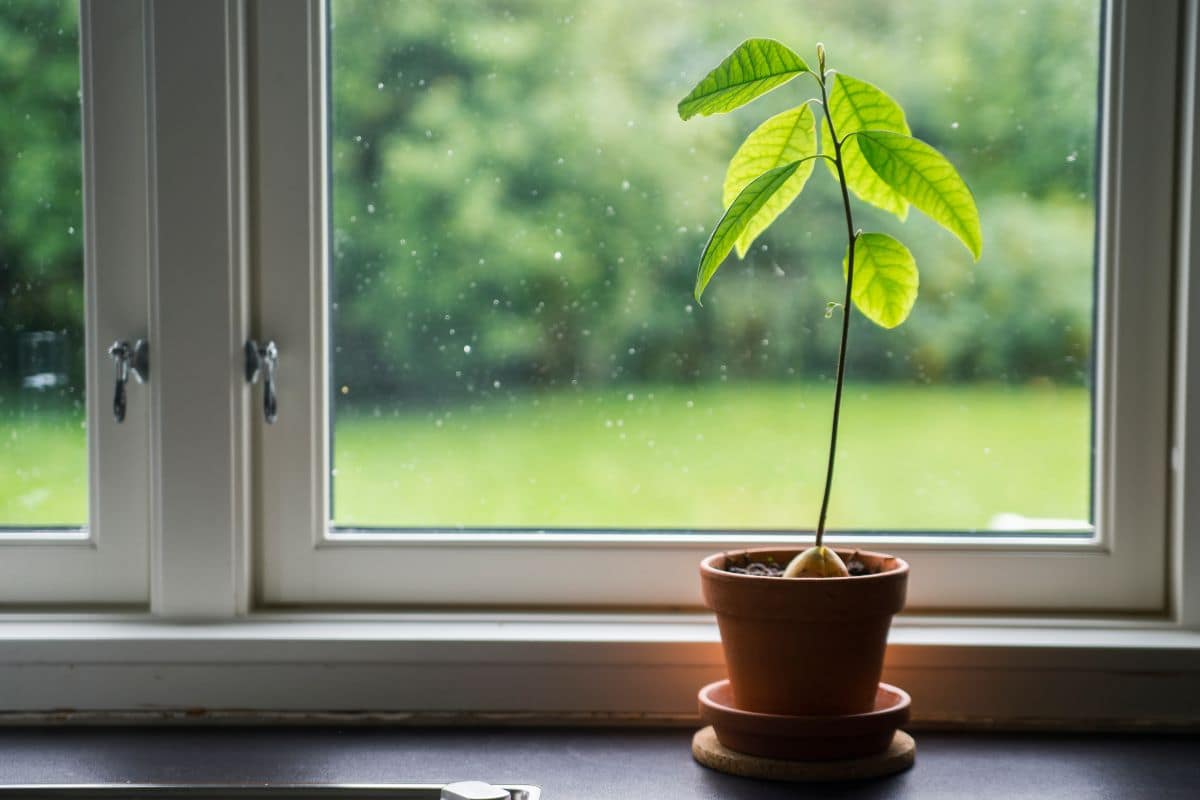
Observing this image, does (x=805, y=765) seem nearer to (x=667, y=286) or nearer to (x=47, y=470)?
(x=667, y=286)

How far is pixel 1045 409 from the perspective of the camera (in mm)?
1357

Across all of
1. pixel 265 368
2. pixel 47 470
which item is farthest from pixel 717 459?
pixel 47 470

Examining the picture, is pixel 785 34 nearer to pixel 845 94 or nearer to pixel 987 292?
pixel 845 94

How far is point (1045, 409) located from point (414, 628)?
753 millimetres

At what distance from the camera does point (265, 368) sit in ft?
4.33

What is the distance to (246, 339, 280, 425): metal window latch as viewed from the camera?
4.32 ft

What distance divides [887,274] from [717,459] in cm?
33

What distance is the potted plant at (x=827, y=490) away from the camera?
3.55ft

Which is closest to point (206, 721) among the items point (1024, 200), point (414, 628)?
point (414, 628)

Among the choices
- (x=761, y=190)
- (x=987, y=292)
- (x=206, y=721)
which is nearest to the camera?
(x=761, y=190)

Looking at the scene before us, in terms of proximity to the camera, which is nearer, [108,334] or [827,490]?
[827,490]

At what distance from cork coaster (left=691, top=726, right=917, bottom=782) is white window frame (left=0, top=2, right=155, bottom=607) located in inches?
26.7

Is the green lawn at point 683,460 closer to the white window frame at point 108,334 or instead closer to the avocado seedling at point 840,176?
the white window frame at point 108,334

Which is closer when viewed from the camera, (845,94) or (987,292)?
(845,94)
